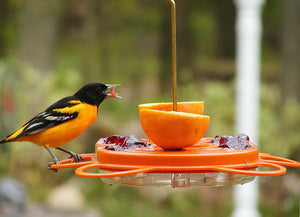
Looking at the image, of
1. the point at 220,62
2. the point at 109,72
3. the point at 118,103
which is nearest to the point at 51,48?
the point at 118,103

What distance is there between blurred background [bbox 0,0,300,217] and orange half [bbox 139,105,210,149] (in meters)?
5.34

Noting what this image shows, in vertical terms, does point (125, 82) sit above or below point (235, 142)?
below

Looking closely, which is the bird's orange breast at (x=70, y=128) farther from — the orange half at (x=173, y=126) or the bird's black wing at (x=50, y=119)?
the orange half at (x=173, y=126)

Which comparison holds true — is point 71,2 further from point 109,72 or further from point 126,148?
point 126,148

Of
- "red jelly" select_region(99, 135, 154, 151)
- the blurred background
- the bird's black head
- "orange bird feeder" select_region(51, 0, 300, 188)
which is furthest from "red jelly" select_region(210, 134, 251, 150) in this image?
the blurred background

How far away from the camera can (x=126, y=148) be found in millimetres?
2336

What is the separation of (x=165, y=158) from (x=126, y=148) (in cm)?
35

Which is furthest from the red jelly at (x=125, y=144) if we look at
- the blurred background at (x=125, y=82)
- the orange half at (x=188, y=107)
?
the blurred background at (x=125, y=82)

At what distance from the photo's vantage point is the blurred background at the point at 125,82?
7488 mm

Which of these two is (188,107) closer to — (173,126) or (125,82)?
(173,126)

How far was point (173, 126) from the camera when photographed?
2.16 m

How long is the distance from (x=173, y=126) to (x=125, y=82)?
9764mm

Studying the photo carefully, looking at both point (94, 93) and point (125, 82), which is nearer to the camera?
point (94, 93)

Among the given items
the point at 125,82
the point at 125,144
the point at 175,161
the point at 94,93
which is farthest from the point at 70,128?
the point at 125,82
